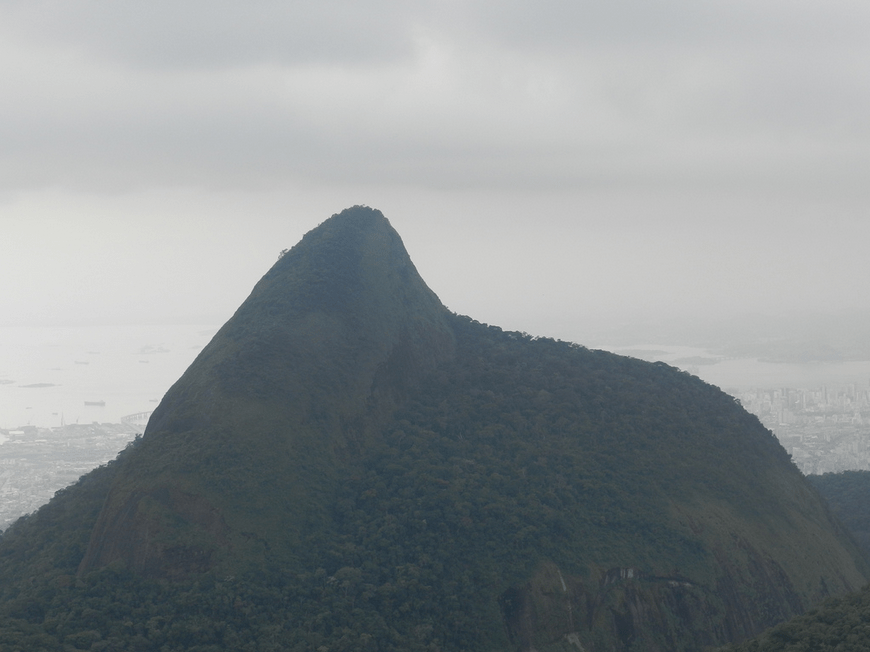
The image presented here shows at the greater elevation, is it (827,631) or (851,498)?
(827,631)

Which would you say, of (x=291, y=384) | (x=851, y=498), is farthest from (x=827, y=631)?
(x=851, y=498)

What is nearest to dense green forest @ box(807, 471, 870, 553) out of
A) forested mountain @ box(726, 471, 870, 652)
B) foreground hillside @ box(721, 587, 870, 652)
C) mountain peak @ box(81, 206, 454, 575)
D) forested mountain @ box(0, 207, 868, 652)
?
forested mountain @ box(0, 207, 868, 652)

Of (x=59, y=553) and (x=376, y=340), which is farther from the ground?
(x=376, y=340)

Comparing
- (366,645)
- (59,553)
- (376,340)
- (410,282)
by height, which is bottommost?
(366,645)

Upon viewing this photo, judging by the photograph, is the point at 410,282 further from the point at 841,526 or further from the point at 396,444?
the point at 841,526

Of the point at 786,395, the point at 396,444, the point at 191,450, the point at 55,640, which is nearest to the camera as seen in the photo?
the point at 55,640

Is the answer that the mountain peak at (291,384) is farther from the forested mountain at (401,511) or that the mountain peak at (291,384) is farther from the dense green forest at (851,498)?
the dense green forest at (851,498)

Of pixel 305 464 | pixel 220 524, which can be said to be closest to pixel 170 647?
pixel 220 524

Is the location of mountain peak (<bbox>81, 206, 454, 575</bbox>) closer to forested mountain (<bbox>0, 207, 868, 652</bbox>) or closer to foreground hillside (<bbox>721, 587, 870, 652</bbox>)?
forested mountain (<bbox>0, 207, 868, 652</bbox>)

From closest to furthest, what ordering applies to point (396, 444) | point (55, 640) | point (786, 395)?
1. point (55, 640)
2. point (396, 444)
3. point (786, 395)

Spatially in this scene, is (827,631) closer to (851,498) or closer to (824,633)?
(824,633)
